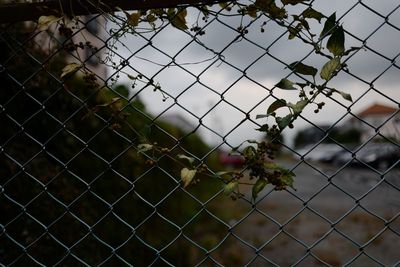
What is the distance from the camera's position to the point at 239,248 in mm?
6004

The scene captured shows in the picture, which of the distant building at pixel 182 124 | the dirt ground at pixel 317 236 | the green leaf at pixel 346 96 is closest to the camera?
the green leaf at pixel 346 96

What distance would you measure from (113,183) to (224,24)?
2.28 metres

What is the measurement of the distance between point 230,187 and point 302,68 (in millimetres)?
391

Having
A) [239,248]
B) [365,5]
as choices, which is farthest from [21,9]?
[239,248]

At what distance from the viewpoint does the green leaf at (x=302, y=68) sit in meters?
1.21

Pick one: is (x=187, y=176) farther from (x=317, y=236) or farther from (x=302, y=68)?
(x=317, y=236)

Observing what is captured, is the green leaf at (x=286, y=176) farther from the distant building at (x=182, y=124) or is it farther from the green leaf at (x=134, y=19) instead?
the green leaf at (x=134, y=19)

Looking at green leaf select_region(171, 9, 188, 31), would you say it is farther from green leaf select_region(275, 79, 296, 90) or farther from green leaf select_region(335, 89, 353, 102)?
green leaf select_region(335, 89, 353, 102)

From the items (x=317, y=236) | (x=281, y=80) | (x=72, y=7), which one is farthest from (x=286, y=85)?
(x=317, y=236)

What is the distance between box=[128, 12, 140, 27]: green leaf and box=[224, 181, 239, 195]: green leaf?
551mm

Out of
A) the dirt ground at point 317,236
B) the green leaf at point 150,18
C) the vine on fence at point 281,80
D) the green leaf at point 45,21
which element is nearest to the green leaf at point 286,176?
the vine on fence at point 281,80

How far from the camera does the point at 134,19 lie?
131 centimetres

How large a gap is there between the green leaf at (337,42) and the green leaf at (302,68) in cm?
7

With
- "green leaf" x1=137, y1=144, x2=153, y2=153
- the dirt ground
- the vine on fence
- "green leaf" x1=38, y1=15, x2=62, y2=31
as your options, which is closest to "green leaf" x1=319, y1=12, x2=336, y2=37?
the vine on fence
